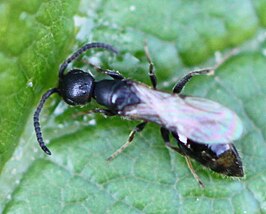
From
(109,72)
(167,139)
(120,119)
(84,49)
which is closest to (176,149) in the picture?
(167,139)

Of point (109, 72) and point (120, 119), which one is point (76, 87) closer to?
point (109, 72)

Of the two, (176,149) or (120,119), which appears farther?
(120,119)

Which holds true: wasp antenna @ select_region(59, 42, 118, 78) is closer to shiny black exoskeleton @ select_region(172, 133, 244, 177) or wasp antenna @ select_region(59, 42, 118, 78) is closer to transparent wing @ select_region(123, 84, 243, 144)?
transparent wing @ select_region(123, 84, 243, 144)

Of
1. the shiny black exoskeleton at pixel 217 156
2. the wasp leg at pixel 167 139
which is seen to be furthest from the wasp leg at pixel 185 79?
the shiny black exoskeleton at pixel 217 156

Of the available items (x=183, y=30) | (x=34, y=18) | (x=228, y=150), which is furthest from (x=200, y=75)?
(x=34, y=18)

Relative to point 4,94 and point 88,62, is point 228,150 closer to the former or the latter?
point 88,62

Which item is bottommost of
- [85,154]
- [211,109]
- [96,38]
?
[85,154]
